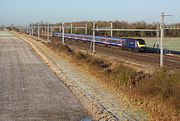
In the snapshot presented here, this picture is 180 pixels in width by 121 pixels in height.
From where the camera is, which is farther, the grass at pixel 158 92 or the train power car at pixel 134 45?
the train power car at pixel 134 45

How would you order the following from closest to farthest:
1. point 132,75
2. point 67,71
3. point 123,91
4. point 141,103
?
point 141,103 → point 123,91 → point 132,75 → point 67,71

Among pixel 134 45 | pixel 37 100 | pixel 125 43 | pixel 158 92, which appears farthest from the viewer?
pixel 125 43

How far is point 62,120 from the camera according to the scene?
12305mm

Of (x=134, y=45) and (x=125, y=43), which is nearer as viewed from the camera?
(x=134, y=45)

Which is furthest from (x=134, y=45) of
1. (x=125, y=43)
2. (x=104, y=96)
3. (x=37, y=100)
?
(x=37, y=100)

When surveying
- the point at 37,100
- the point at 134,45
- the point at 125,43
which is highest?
the point at 125,43

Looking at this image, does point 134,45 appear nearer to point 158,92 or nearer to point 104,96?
point 104,96

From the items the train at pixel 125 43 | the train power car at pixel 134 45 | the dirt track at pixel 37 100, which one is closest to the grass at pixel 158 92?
the dirt track at pixel 37 100

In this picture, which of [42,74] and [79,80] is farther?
[42,74]

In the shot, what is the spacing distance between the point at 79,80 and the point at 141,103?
8261mm

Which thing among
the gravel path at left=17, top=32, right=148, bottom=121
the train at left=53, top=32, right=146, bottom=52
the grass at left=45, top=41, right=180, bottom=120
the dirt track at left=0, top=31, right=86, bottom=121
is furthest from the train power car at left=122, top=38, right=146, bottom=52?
the grass at left=45, top=41, right=180, bottom=120

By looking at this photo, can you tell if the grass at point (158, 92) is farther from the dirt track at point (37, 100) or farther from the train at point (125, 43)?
the train at point (125, 43)

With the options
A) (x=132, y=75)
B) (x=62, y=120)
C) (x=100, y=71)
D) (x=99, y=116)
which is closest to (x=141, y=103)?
(x=99, y=116)

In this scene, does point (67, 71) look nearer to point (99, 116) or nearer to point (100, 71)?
point (100, 71)
